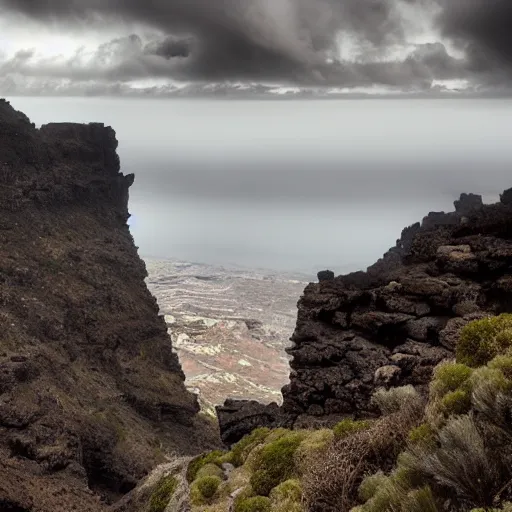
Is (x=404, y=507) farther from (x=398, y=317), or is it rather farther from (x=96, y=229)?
(x=96, y=229)

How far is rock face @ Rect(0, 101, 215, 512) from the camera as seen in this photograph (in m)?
84.4

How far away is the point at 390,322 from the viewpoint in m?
39.4

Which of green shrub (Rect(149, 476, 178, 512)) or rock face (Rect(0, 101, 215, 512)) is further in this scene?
rock face (Rect(0, 101, 215, 512))

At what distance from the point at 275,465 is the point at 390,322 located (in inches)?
Answer: 741

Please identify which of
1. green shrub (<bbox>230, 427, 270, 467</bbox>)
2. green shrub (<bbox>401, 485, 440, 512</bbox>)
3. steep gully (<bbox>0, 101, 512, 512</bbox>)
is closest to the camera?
green shrub (<bbox>401, 485, 440, 512</bbox>)

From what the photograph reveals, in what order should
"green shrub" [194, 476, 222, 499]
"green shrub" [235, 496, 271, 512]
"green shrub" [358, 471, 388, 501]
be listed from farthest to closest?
"green shrub" [194, 476, 222, 499] < "green shrub" [235, 496, 271, 512] < "green shrub" [358, 471, 388, 501]

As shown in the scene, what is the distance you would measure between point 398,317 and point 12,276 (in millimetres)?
104721

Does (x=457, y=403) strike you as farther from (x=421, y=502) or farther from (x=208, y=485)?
(x=208, y=485)

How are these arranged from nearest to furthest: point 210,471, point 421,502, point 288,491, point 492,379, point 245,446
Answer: point 421,502, point 492,379, point 288,491, point 210,471, point 245,446

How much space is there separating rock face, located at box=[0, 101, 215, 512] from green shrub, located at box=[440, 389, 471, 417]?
5007 centimetres

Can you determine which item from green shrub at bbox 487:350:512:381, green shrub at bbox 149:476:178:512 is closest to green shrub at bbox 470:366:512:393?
green shrub at bbox 487:350:512:381

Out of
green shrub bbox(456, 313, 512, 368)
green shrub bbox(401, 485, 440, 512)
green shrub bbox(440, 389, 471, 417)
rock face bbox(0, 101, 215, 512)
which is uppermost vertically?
green shrub bbox(456, 313, 512, 368)

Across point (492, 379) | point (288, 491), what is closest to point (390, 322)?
point (288, 491)

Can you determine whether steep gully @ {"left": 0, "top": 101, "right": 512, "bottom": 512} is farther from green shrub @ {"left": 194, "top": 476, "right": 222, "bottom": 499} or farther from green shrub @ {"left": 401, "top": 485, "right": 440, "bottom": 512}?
green shrub @ {"left": 401, "top": 485, "right": 440, "bottom": 512}
